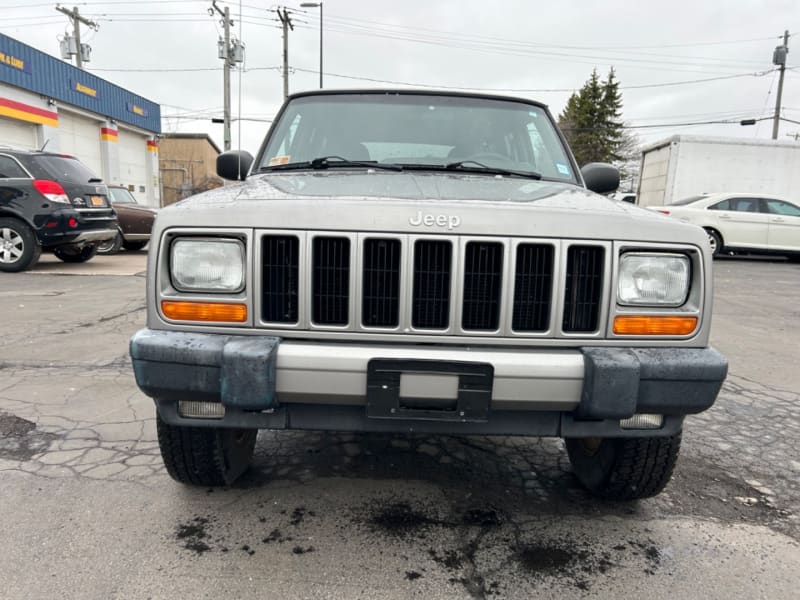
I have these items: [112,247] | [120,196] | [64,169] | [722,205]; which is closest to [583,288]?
[64,169]

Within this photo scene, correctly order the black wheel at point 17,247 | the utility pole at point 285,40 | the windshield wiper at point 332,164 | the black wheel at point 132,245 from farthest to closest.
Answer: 1. the utility pole at point 285,40
2. the black wheel at point 132,245
3. the black wheel at point 17,247
4. the windshield wiper at point 332,164

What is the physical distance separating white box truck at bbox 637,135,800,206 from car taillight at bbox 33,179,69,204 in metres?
13.5

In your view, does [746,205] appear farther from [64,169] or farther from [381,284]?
[64,169]

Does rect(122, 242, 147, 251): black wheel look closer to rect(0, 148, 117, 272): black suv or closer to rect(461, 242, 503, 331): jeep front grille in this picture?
rect(0, 148, 117, 272): black suv

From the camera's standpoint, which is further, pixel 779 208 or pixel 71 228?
pixel 779 208

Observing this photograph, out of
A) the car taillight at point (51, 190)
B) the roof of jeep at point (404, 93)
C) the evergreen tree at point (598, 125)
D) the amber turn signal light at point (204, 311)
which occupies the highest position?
the evergreen tree at point (598, 125)

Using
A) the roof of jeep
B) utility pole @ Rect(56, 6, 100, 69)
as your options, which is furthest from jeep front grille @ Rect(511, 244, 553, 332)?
utility pole @ Rect(56, 6, 100, 69)

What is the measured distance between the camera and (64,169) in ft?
28.8

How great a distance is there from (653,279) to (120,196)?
13090mm

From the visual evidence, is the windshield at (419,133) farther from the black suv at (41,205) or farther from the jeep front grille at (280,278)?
the black suv at (41,205)

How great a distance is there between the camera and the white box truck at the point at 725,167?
46.4 feet

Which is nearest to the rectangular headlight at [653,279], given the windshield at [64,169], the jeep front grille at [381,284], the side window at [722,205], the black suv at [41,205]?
the jeep front grille at [381,284]

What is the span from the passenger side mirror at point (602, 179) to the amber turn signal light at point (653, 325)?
53.0 inches

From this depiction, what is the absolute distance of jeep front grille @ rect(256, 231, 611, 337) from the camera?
1821mm
